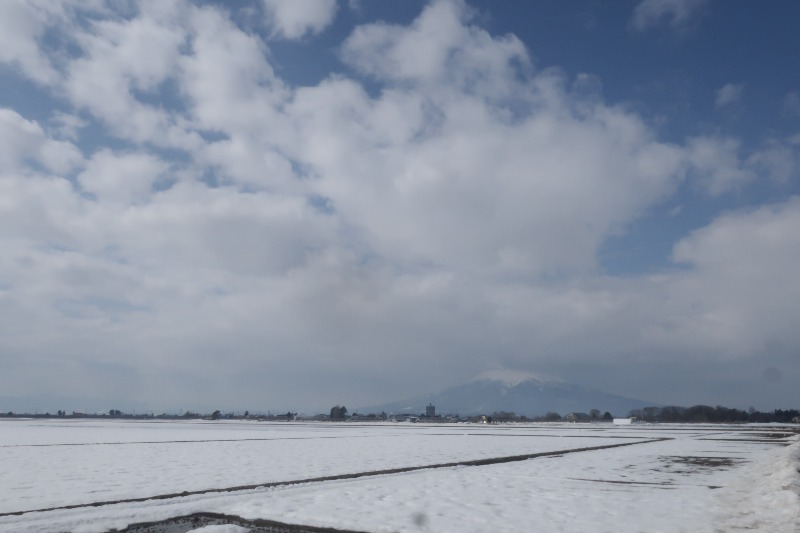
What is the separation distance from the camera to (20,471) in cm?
1992

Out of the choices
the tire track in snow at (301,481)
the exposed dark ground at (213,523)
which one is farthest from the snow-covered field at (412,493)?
the exposed dark ground at (213,523)

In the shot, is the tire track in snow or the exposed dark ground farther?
the tire track in snow

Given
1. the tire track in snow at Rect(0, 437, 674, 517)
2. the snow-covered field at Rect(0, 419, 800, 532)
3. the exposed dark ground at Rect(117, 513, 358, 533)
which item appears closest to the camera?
the exposed dark ground at Rect(117, 513, 358, 533)

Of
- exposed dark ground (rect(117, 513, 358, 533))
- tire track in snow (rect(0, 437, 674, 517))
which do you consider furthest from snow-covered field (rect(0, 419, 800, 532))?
exposed dark ground (rect(117, 513, 358, 533))

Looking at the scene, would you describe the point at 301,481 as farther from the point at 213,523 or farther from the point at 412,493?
the point at 213,523

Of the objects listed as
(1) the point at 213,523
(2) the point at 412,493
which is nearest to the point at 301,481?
(2) the point at 412,493

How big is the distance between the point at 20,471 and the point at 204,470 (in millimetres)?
6346

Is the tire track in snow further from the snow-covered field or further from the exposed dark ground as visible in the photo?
the exposed dark ground

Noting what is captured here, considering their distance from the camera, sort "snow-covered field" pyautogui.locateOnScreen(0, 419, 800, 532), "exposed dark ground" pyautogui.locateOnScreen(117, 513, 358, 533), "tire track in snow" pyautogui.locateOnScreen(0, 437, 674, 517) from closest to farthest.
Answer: "exposed dark ground" pyautogui.locateOnScreen(117, 513, 358, 533)
"snow-covered field" pyautogui.locateOnScreen(0, 419, 800, 532)
"tire track in snow" pyautogui.locateOnScreen(0, 437, 674, 517)

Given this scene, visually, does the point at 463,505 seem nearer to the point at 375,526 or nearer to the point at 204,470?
the point at 375,526

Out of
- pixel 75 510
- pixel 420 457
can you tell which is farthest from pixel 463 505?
pixel 420 457

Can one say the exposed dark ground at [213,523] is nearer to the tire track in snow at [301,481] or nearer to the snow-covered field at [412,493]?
the snow-covered field at [412,493]

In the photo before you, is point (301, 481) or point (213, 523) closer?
point (213, 523)

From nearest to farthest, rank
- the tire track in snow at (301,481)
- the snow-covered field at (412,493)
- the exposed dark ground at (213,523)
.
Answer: the exposed dark ground at (213,523)
the snow-covered field at (412,493)
the tire track in snow at (301,481)
